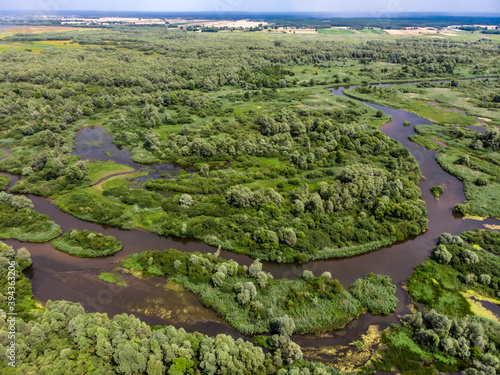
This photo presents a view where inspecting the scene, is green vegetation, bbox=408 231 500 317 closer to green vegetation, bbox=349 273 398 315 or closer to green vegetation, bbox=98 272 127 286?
green vegetation, bbox=349 273 398 315

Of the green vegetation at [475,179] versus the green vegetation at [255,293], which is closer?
the green vegetation at [255,293]

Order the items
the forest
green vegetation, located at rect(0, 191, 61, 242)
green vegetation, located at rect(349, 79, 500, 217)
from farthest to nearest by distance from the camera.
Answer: green vegetation, located at rect(349, 79, 500, 217), green vegetation, located at rect(0, 191, 61, 242), the forest

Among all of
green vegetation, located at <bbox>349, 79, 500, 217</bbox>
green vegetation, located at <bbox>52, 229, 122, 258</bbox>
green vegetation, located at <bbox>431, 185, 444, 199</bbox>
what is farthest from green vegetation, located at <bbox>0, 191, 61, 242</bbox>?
green vegetation, located at <bbox>349, 79, 500, 217</bbox>

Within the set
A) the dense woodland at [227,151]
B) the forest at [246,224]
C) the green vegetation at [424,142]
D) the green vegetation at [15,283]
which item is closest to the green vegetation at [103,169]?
the forest at [246,224]

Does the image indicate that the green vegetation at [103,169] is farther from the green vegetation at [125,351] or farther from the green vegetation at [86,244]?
the green vegetation at [125,351]

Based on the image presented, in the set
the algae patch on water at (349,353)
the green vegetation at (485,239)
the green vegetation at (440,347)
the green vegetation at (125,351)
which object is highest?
the green vegetation at (485,239)

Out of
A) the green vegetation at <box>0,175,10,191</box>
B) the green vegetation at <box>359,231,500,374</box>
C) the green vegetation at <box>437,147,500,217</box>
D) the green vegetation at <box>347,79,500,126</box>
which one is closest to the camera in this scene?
the green vegetation at <box>359,231,500,374</box>

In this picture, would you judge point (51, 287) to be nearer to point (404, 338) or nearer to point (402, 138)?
point (404, 338)
